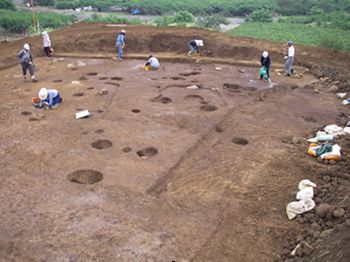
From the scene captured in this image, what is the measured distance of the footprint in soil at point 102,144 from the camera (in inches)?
450

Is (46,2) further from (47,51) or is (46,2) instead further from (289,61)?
(289,61)

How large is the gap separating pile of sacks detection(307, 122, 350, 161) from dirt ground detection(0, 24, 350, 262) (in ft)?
0.99

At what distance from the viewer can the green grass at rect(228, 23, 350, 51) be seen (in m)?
25.4

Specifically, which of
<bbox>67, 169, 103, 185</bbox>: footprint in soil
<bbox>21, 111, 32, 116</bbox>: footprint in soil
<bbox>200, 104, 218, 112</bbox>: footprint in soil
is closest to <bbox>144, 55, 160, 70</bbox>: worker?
<bbox>200, 104, 218, 112</bbox>: footprint in soil

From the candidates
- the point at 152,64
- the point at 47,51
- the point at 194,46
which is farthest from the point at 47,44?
the point at 194,46

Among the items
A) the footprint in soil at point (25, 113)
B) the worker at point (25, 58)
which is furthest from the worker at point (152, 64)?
the footprint in soil at point (25, 113)

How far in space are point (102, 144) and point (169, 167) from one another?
2414 mm

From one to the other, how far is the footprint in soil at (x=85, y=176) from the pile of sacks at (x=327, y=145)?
18.9 ft

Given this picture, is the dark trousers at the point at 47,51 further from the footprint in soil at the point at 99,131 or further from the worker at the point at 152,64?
the footprint in soil at the point at 99,131

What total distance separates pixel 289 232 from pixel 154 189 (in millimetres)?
3159

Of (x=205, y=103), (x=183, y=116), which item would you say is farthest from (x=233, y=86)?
(x=183, y=116)

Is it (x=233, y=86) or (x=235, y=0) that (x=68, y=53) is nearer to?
(x=233, y=86)

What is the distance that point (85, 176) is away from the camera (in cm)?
989

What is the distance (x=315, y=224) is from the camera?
7836mm
